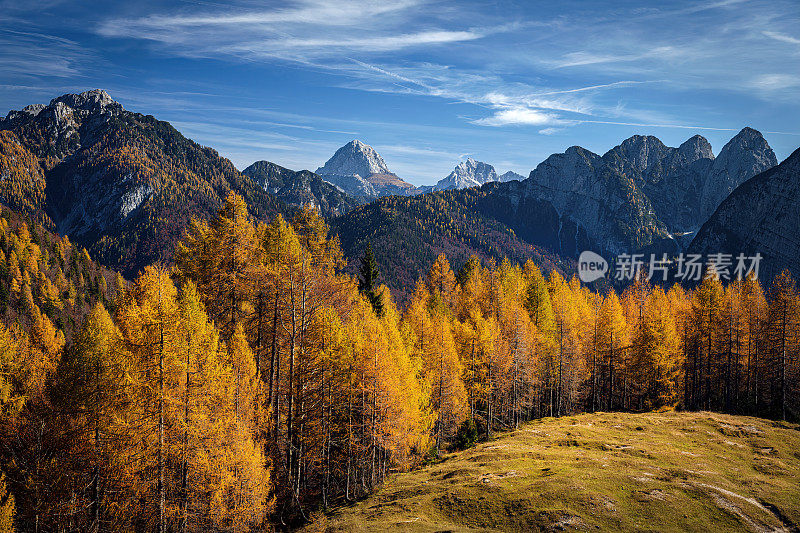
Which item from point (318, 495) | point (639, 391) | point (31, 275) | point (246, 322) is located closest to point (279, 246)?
point (246, 322)

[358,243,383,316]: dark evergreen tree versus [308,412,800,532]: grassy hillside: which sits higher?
[358,243,383,316]: dark evergreen tree

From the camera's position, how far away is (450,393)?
42188 mm

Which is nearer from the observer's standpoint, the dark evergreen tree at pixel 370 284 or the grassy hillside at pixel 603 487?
the grassy hillside at pixel 603 487

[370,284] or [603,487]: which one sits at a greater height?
[370,284]

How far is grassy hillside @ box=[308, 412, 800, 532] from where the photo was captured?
22.1 m

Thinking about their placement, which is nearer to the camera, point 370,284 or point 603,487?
point 603,487

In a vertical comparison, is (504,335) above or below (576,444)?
above

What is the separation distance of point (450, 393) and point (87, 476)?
30023 millimetres

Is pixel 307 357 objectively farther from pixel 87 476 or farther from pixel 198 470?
pixel 87 476

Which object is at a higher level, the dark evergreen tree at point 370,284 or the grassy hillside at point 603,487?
the dark evergreen tree at point 370,284

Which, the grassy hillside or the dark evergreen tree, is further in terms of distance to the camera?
the dark evergreen tree

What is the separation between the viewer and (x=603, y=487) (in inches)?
998

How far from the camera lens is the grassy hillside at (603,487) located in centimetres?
2206

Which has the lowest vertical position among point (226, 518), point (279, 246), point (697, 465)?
point (226, 518)
